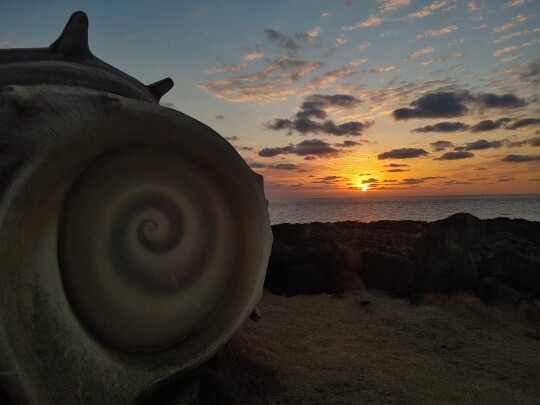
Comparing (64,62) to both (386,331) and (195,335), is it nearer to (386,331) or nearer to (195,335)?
(195,335)

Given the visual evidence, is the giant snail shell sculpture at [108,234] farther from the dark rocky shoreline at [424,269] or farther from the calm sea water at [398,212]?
the calm sea water at [398,212]

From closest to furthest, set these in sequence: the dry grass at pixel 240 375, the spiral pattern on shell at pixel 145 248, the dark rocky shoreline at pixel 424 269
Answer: the spiral pattern on shell at pixel 145 248 < the dry grass at pixel 240 375 < the dark rocky shoreline at pixel 424 269

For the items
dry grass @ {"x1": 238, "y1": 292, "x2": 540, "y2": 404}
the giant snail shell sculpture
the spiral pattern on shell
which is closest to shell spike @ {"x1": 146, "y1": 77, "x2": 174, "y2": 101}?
the giant snail shell sculpture

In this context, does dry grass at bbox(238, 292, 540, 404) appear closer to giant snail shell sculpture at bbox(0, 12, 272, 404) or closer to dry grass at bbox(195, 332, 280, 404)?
dry grass at bbox(195, 332, 280, 404)

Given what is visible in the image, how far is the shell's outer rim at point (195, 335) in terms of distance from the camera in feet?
6.20

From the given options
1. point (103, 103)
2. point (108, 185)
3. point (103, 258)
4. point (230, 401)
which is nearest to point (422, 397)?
point (230, 401)

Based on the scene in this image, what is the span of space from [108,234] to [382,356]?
317 centimetres

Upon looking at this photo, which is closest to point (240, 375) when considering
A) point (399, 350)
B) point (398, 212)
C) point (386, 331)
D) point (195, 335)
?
point (195, 335)

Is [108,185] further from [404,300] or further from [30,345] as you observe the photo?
[404,300]

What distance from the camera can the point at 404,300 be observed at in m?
6.68

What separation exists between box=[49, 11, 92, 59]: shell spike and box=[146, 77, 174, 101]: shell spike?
0.71 metres

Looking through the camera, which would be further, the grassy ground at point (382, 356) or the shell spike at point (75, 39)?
the grassy ground at point (382, 356)

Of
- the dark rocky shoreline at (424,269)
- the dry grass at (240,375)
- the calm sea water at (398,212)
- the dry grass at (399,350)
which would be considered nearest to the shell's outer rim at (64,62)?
the dry grass at (240,375)

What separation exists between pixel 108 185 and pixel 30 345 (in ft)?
3.06
